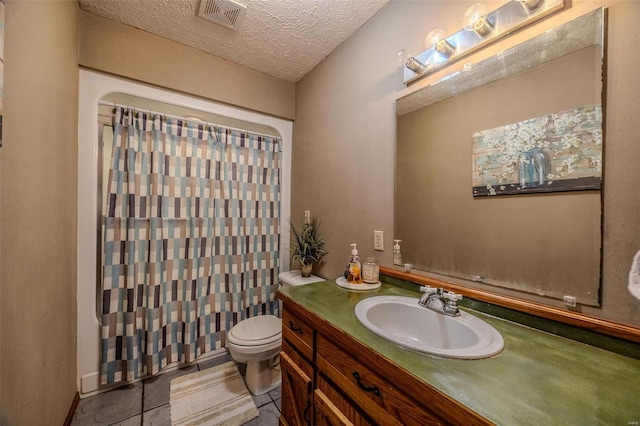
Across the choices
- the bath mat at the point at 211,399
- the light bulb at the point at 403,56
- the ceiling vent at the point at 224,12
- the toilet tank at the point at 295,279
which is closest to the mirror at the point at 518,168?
the light bulb at the point at 403,56

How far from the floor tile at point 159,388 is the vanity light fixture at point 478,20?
2648 mm

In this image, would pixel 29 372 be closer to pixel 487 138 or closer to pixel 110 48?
pixel 110 48

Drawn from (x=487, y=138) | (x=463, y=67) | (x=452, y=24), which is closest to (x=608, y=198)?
(x=487, y=138)

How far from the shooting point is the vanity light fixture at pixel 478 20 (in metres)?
1.00

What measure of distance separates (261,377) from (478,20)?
2.32 m

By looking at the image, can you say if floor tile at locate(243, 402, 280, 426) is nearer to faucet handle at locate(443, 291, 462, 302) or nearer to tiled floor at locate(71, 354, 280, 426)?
tiled floor at locate(71, 354, 280, 426)

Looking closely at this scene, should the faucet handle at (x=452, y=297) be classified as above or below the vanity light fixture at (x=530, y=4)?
below

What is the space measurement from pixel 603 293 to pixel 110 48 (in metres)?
2.81

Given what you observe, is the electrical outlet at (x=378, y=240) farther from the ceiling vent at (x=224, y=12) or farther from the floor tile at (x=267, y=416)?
the ceiling vent at (x=224, y=12)

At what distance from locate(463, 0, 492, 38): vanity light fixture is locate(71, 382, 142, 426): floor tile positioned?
271 centimetres

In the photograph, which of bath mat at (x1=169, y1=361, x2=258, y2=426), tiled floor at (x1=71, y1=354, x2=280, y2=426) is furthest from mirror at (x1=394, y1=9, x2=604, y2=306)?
bath mat at (x1=169, y1=361, x2=258, y2=426)

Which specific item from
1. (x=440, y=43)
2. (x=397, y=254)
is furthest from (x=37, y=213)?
(x=440, y=43)

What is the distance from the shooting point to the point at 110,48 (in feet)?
5.34

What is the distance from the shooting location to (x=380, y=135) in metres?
1.49
